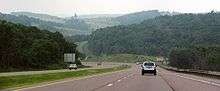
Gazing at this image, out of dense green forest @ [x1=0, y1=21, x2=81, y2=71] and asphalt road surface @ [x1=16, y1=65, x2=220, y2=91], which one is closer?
asphalt road surface @ [x1=16, y1=65, x2=220, y2=91]

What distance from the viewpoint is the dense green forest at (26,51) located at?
121m

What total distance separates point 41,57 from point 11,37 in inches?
487

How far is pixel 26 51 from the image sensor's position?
136875 millimetres

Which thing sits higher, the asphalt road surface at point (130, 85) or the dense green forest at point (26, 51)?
the dense green forest at point (26, 51)

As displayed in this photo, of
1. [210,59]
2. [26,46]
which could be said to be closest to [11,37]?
[26,46]

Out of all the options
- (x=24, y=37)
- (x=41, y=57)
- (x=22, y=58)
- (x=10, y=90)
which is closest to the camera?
(x=10, y=90)

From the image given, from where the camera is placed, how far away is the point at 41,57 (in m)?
138

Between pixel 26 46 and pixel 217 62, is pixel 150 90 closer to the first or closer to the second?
pixel 26 46

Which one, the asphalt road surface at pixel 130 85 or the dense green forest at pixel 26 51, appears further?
the dense green forest at pixel 26 51

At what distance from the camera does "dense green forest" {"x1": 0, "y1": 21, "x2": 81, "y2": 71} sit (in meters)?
121

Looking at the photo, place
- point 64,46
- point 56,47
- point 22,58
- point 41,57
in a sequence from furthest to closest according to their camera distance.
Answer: point 64,46, point 56,47, point 41,57, point 22,58

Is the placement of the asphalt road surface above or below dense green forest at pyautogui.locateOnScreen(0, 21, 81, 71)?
below

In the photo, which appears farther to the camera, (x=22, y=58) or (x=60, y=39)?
(x=60, y=39)

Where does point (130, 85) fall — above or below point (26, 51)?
below
